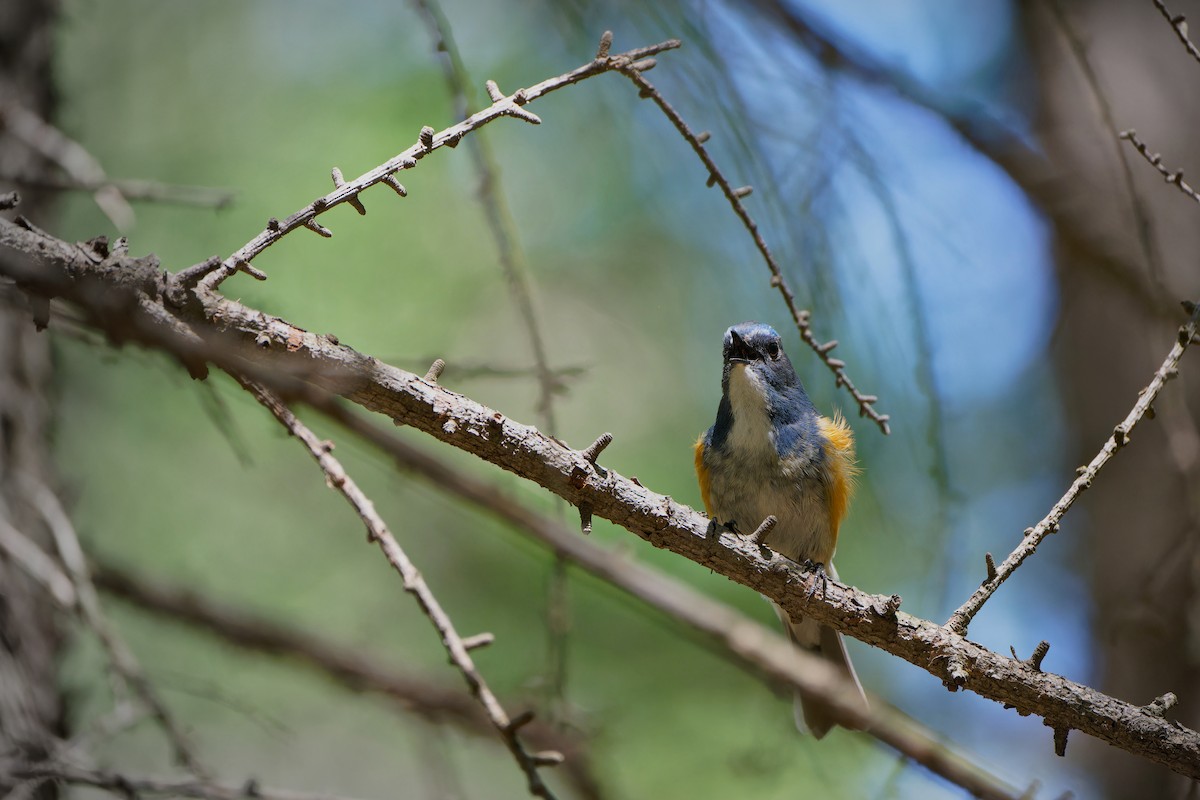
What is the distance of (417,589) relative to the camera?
7.12 ft

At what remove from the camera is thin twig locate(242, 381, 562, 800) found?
204 centimetres

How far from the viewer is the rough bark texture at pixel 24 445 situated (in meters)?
3.51

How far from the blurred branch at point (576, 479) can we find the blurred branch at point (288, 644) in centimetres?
182

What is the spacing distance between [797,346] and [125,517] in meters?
4.53

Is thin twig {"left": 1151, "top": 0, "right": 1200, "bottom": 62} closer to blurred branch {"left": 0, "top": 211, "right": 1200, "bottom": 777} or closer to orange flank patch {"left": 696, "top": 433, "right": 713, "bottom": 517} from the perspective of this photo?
blurred branch {"left": 0, "top": 211, "right": 1200, "bottom": 777}

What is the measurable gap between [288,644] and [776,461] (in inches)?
88.6

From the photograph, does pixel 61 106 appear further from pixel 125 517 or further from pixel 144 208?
pixel 125 517

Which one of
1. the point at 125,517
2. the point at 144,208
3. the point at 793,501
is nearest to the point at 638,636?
the point at 793,501

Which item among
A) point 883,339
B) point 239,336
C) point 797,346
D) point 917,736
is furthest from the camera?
point 797,346

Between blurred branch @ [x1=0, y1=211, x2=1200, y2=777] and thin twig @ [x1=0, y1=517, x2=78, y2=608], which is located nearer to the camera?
blurred branch @ [x1=0, y1=211, x2=1200, y2=777]

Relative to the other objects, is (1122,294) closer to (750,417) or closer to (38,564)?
(750,417)

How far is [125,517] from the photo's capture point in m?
5.96

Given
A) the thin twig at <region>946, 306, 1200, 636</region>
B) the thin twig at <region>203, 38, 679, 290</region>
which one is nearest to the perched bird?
the thin twig at <region>946, 306, 1200, 636</region>

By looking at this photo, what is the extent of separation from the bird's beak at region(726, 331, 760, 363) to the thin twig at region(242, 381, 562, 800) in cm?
213
